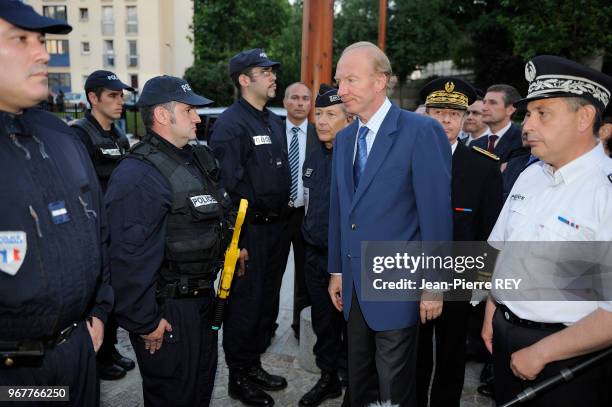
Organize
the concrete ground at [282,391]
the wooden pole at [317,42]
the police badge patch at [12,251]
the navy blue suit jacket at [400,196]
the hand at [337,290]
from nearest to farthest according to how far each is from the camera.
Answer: the police badge patch at [12,251] → the navy blue suit jacket at [400,196] → the hand at [337,290] → the concrete ground at [282,391] → the wooden pole at [317,42]

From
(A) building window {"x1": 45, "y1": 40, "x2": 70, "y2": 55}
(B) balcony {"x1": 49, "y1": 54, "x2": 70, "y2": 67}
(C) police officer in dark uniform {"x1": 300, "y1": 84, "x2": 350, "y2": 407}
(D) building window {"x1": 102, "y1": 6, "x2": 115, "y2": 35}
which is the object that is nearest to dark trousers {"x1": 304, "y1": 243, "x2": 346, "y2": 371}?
(C) police officer in dark uniform {"x1": 300, "y1": 84, "x2": 350, "y2": 407}

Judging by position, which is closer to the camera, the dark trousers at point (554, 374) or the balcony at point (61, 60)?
the dark trousers at point (554, 374)

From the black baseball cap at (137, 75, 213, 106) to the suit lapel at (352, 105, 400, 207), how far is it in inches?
41.8

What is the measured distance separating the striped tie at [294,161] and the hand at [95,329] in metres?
2.44

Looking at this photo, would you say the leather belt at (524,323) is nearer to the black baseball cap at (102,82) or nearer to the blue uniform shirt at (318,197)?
the blue uniform shirt at (318,197)

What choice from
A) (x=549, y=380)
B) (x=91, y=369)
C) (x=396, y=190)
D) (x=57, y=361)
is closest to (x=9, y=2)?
(x=57, y=361)

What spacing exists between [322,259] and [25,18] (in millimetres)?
2445

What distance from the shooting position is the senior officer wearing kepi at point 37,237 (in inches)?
66.9

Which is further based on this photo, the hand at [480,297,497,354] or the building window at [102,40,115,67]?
the building window at [102,40,115,67]

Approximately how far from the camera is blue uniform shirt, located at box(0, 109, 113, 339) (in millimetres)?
1691

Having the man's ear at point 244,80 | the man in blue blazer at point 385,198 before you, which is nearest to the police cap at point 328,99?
the man's ear at point 244,80

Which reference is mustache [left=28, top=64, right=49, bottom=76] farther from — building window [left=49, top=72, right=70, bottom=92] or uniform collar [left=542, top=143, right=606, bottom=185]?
building window [left=49, top=72, right=70, bottom=92]

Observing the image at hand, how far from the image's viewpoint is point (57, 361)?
1839 mm

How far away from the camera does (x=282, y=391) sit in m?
3.68
